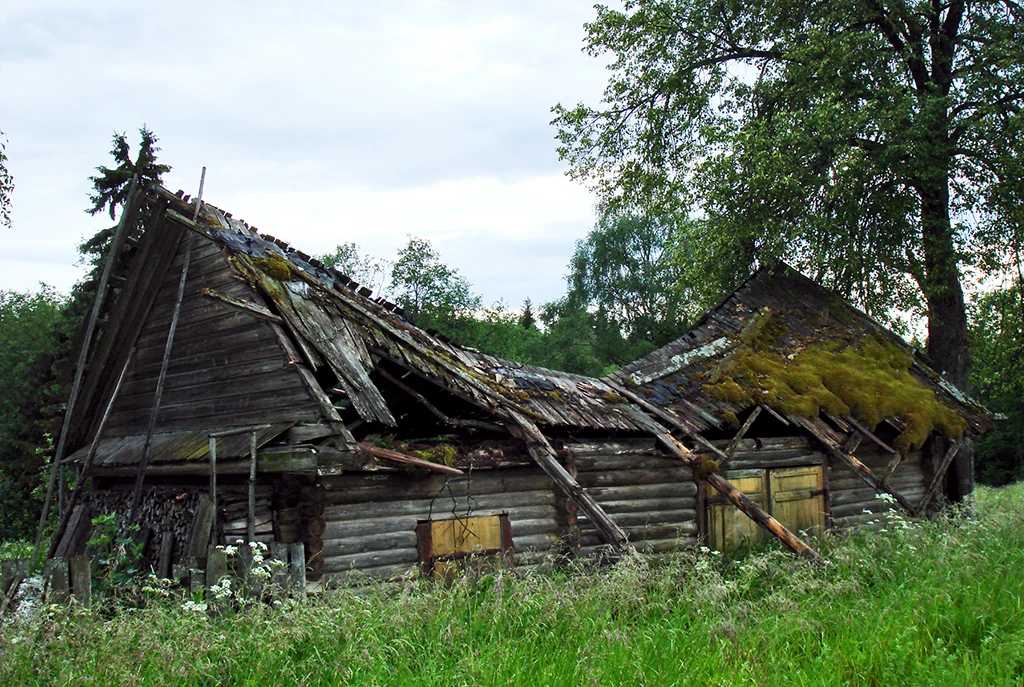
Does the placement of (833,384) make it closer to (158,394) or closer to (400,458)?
(400,458)

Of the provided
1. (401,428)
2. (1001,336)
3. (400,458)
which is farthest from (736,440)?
(1001,336)

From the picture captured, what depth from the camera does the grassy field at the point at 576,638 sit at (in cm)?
500

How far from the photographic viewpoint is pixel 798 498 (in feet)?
45.1

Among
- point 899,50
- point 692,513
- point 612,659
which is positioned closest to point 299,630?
point 612,659

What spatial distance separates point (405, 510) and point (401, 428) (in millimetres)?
2955

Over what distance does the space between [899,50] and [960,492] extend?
980 centimetres

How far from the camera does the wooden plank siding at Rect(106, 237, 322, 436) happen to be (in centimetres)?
952

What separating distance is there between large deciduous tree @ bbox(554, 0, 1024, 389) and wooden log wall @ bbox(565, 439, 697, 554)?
252 inches

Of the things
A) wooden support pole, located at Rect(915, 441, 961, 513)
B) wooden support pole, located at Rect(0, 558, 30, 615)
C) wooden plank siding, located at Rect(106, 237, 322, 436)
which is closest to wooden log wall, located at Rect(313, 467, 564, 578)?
wooden plank siding, located at Rect(106, 237, 322, 436)

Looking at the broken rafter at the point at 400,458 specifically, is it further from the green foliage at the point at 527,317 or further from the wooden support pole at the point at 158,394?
the green foliage at the point at 527,317

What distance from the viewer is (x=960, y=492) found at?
54.2ft

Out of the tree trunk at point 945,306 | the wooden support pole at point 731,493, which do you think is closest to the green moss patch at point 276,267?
the wooden support pole at point 731,493

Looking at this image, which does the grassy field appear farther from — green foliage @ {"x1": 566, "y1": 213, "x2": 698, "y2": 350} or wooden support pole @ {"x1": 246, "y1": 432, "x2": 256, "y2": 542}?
green foliage @ {"x1": 566, "y1": 213, "x2": 698, "y2": 350}

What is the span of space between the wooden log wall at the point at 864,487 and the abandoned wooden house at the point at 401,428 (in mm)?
54
